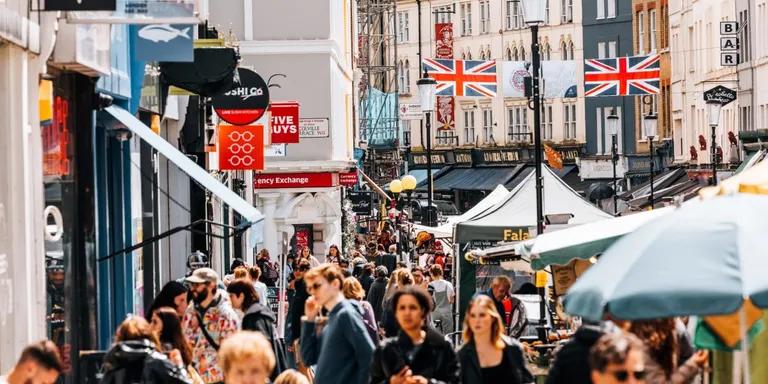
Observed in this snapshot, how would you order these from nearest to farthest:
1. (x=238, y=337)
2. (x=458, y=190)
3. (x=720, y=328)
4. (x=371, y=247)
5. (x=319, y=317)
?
(x=238, y=337) → (x=720, y=328) → (x=319, y=317) → (x=371, y=247) → (x=458, y=190)

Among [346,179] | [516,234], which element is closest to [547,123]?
[346,179]

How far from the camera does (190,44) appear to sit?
17469 mm

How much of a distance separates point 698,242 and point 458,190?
297 ft

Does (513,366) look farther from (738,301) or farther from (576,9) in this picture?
(576,9)

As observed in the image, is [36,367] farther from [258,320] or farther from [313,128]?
[313,128]

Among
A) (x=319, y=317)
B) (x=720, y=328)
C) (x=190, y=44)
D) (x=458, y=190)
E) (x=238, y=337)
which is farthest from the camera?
(x=458, y=190)

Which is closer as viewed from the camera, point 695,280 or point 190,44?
point 695,280

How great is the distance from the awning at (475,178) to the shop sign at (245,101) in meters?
65.1

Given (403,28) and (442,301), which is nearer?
(442,301)

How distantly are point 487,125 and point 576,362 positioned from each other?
90.7m

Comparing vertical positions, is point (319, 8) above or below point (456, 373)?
above

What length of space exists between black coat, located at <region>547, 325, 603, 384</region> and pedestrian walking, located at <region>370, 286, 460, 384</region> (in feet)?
6.39

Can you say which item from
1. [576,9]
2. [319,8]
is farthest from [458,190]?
[319,8]

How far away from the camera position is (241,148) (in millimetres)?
32875
